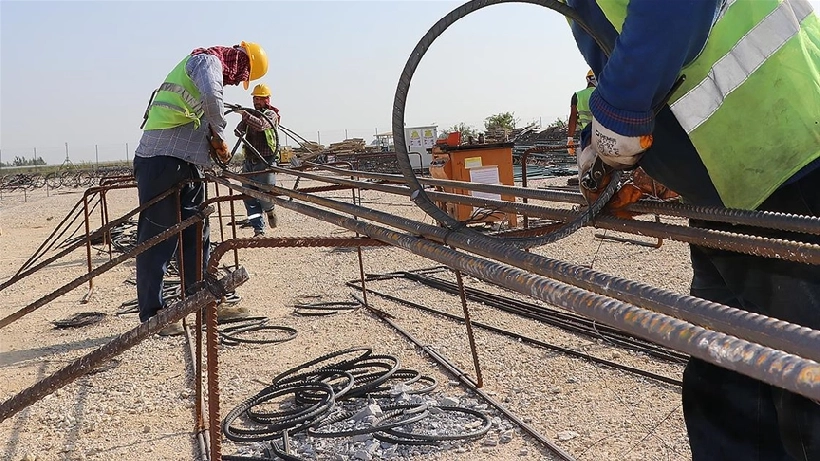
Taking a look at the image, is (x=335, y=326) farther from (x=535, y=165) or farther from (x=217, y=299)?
(x=535, y=165)

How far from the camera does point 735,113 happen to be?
171cm

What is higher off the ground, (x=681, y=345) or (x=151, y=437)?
(x=681, y=345)

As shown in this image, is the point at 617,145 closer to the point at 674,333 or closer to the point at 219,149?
the point at 674,333

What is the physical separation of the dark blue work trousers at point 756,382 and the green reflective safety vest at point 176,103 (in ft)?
12.7

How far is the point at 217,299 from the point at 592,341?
9.44 ft

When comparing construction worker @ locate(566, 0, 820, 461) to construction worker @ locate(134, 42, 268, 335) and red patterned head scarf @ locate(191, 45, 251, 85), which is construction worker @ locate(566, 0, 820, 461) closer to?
construction worker @ locate(134, 42, 268, 335)

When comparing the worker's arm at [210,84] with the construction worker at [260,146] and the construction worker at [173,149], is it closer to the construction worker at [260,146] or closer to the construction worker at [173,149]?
the construction worker at [173,149]

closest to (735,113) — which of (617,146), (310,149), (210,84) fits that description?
(617,146)

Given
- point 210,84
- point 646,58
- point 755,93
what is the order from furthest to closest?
1. point 210,84
2. point 755,93
3. point 646,58

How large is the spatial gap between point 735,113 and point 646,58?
32 cm

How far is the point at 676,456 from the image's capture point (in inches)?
110

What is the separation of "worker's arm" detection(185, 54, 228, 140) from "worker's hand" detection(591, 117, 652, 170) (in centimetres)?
371

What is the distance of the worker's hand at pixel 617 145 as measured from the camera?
1680 millimetres

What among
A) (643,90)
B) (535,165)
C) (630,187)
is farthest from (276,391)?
(535,165)
